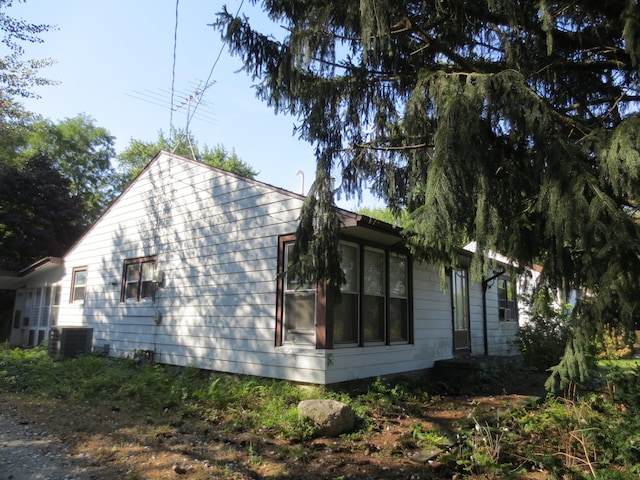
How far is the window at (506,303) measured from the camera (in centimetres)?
1448

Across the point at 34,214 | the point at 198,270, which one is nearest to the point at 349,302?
the point at 198,270

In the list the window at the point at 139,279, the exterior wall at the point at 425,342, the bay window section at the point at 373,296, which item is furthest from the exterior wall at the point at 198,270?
Answer: the bay window section at the point at 373,296

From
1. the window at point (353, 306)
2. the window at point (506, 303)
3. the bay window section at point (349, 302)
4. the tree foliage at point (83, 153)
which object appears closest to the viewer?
the window at point (353, 306)

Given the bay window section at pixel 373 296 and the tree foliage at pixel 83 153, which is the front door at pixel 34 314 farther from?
the tree foliage at pixel 83 153

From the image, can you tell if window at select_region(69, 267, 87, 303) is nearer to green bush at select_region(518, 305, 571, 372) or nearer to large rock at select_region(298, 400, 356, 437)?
large rock at select_region(298, 400, 356, 437)

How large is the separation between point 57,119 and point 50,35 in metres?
27.9

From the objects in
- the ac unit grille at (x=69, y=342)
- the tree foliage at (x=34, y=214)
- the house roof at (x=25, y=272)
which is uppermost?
the tree foliage at (x=34, y=214)

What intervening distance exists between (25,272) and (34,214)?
6923 mm

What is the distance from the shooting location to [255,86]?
21.5 feet

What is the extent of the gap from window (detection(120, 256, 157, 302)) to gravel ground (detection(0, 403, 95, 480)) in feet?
17.4

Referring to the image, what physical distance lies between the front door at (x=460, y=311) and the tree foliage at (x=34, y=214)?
19815mm

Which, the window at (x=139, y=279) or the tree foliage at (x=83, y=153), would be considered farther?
the tree foliage at (x=83, y=153)

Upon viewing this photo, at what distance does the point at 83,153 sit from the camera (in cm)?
3556

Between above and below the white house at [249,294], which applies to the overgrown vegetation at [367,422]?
below
